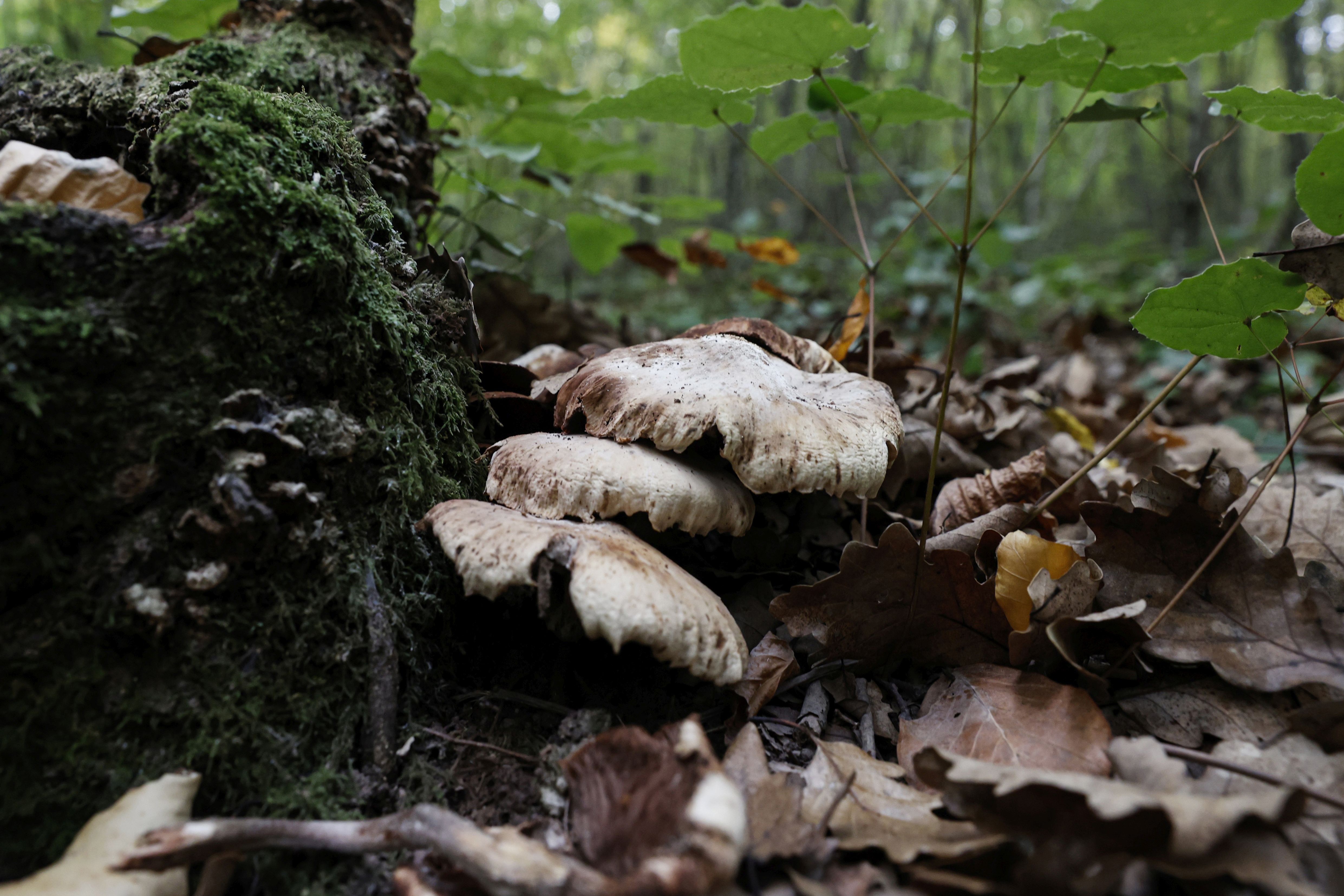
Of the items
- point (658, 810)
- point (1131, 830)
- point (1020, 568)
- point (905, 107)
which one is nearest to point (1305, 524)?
point (1020, 568)

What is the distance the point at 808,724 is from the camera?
6.07 feet

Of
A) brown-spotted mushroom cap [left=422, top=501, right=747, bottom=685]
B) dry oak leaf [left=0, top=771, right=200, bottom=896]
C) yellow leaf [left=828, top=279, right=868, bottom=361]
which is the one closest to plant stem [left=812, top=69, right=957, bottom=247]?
yellow leaf [left=828, top=279, right=868, bottom=361]

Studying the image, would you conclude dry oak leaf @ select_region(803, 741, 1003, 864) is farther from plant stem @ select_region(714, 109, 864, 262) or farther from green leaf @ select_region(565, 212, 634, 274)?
green leaf @ select_region(565, 212, 634, 274)

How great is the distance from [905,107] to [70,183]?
2851 mm

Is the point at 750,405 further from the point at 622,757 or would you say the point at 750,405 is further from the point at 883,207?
the point at 883,207

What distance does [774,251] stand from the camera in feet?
14.4

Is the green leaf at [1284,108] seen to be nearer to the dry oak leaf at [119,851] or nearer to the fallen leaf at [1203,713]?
the fallen leaf at [1203,713]

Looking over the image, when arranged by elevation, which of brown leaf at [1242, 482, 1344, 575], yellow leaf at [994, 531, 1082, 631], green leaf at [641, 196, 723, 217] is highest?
green leaf at [641, 196, 723, 217]

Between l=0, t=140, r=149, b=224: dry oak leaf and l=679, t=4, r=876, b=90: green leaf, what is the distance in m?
1.57

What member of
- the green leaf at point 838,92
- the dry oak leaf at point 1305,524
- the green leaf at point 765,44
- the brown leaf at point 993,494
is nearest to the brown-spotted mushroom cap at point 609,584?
the brown leaf at point 993,494

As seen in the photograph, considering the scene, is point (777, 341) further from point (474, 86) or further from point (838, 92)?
point (474, 86)

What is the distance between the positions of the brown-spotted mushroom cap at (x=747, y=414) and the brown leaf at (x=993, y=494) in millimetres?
661

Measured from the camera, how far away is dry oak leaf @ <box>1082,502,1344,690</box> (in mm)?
1733

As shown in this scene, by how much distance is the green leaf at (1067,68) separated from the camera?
2.02 m
